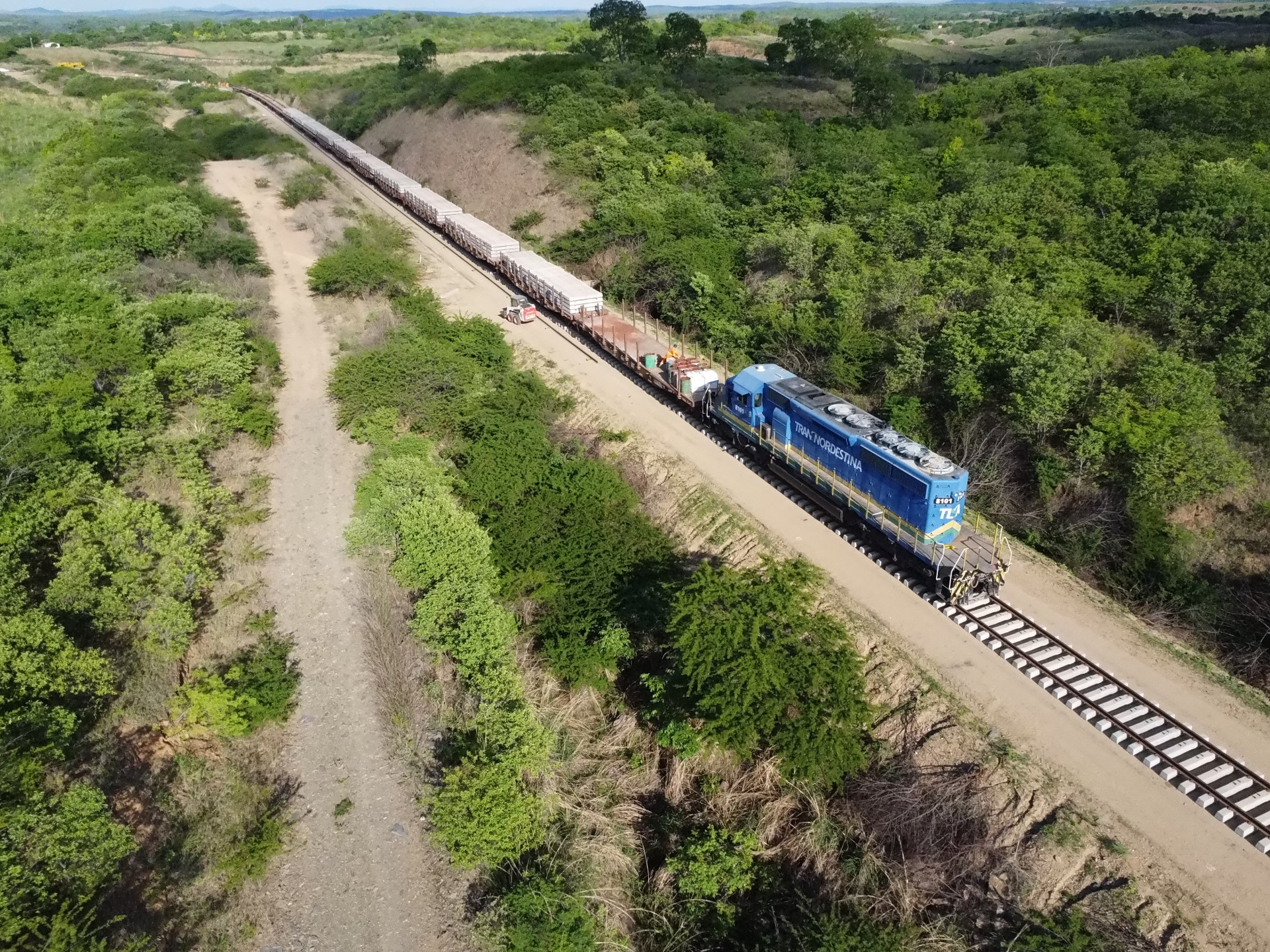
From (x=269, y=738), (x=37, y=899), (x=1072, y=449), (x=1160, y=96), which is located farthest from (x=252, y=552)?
(x=1160, y=96)

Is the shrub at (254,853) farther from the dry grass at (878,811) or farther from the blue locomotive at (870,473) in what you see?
the blue locomotive at (870,473)

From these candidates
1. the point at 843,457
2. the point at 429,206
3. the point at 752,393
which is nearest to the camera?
the point at 843,457

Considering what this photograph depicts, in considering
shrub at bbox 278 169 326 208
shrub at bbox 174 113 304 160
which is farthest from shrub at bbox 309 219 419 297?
shrub at bbox 174 113 304 160

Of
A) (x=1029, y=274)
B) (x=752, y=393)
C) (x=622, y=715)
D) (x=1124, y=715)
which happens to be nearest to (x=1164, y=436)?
(x=1124, y=715)

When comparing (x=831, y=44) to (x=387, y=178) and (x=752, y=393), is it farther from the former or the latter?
(x=752, y=393)

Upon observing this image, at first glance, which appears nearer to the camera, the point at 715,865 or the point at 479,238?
the point at 715,865

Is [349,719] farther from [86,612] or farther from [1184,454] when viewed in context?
[1184,454]

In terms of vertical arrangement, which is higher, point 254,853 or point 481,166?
point 481,166
